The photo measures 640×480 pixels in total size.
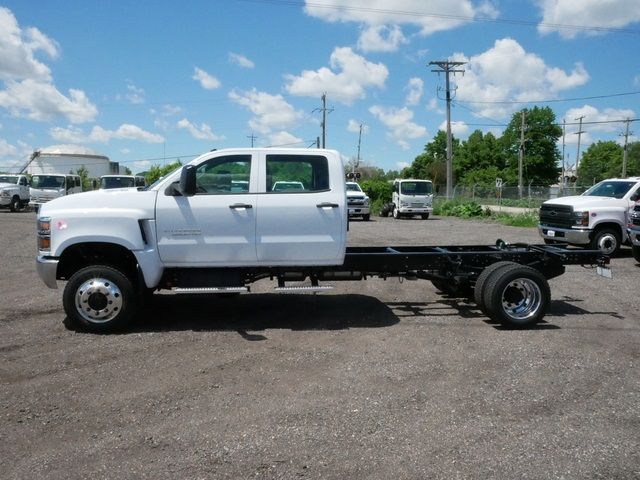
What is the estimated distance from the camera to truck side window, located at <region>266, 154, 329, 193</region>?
7133 mm

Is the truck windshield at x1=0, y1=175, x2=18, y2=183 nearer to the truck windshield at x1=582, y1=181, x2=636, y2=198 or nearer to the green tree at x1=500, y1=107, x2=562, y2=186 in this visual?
the truck windshield at x1=582, y1=181, x2=636, y2=198

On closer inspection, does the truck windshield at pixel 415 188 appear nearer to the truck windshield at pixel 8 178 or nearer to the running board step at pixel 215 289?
the truck windshield at pixel 8 178

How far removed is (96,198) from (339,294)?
4171mm

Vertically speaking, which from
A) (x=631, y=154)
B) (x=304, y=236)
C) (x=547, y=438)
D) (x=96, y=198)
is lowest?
(x=547, y=438)

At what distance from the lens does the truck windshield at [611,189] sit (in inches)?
595

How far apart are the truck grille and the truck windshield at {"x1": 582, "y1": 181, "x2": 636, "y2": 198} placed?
1.47 metres

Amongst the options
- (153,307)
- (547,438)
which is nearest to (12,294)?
(153,307)

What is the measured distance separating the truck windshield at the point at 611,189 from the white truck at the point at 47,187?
1070 inches

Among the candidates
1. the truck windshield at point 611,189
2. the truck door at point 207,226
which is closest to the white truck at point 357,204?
the truck windshield at point 611,189

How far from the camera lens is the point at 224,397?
4949 millimetres

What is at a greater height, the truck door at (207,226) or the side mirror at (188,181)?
the side mirror at (188,181)

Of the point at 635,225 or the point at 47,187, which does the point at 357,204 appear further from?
the point at 47,187

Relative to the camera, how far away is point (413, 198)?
3169cm

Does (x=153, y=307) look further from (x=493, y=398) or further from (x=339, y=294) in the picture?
(x=493, y=398)
